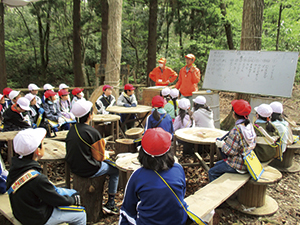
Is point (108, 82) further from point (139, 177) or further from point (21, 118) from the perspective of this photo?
point (139, 177)

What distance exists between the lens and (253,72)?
643 centimetres

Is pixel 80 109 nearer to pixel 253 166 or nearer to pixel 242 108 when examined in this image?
pixel 242 108

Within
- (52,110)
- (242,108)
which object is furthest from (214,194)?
(52,110)

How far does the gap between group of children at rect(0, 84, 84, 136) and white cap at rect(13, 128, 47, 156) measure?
2.78 m

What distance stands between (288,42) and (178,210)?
10.7 metres

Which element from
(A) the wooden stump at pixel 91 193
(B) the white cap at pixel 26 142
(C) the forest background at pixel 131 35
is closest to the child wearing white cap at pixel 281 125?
(A) the wooden stump at pixel 91 193

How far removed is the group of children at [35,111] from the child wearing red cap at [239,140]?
3766mm

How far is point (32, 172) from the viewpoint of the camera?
2.09m

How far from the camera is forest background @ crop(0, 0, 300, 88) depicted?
10945mm

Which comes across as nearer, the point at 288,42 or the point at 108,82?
the point at 108,82

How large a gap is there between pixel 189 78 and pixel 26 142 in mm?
5734

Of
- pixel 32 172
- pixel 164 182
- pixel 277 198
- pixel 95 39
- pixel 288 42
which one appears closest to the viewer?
pixel 164 182

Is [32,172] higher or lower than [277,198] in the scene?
higher

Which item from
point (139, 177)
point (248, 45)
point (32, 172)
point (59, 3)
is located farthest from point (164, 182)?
point (59, 3)
